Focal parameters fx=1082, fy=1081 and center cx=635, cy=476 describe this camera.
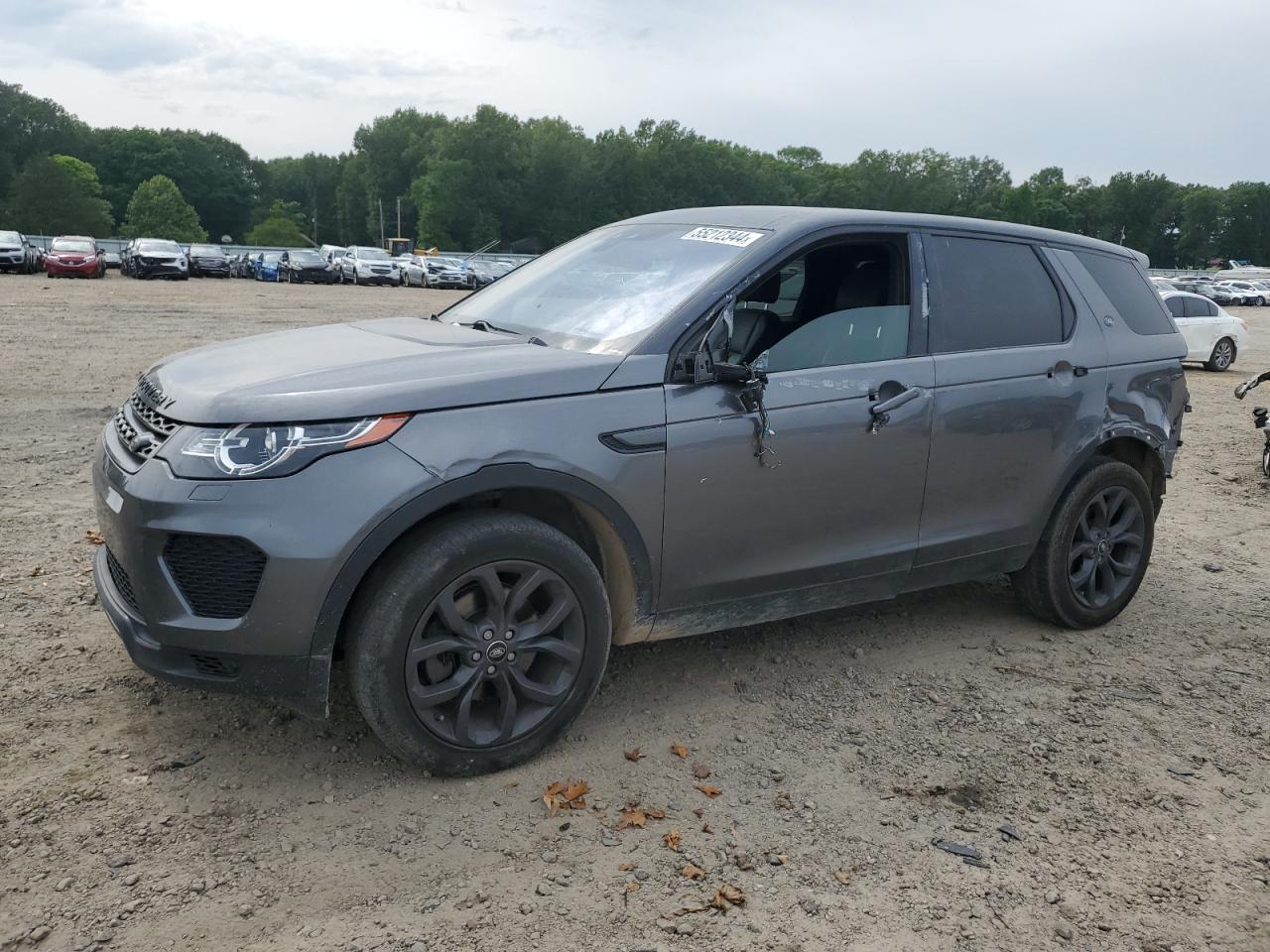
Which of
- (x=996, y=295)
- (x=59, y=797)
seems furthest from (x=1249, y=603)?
(x=59, y=797)

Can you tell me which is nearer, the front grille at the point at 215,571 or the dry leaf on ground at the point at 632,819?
the front grille at the point at 215,571

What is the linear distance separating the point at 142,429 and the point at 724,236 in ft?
7.22

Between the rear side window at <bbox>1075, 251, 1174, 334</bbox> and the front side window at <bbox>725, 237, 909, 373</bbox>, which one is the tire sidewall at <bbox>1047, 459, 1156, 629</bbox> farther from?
the front side window at <bbox>725, 237, 909, 373</bbox>

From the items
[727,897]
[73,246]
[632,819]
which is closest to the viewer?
[727,897]

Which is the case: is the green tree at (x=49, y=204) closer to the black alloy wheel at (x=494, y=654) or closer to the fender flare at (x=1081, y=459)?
the fender flare at (x=1081, y=459)

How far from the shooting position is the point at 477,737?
3465 mm

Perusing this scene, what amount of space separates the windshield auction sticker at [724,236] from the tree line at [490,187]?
93.7m

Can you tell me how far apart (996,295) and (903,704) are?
1799 millimetres

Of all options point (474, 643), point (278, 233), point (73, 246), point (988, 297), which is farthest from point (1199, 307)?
point (278, 233)

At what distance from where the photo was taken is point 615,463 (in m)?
3.52

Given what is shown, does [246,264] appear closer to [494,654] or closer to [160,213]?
[494,654]

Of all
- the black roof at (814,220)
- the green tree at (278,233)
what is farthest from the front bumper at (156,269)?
the green tree at (278,233)

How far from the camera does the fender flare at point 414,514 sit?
314 cm

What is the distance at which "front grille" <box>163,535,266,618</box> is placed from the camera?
306 centimetres
